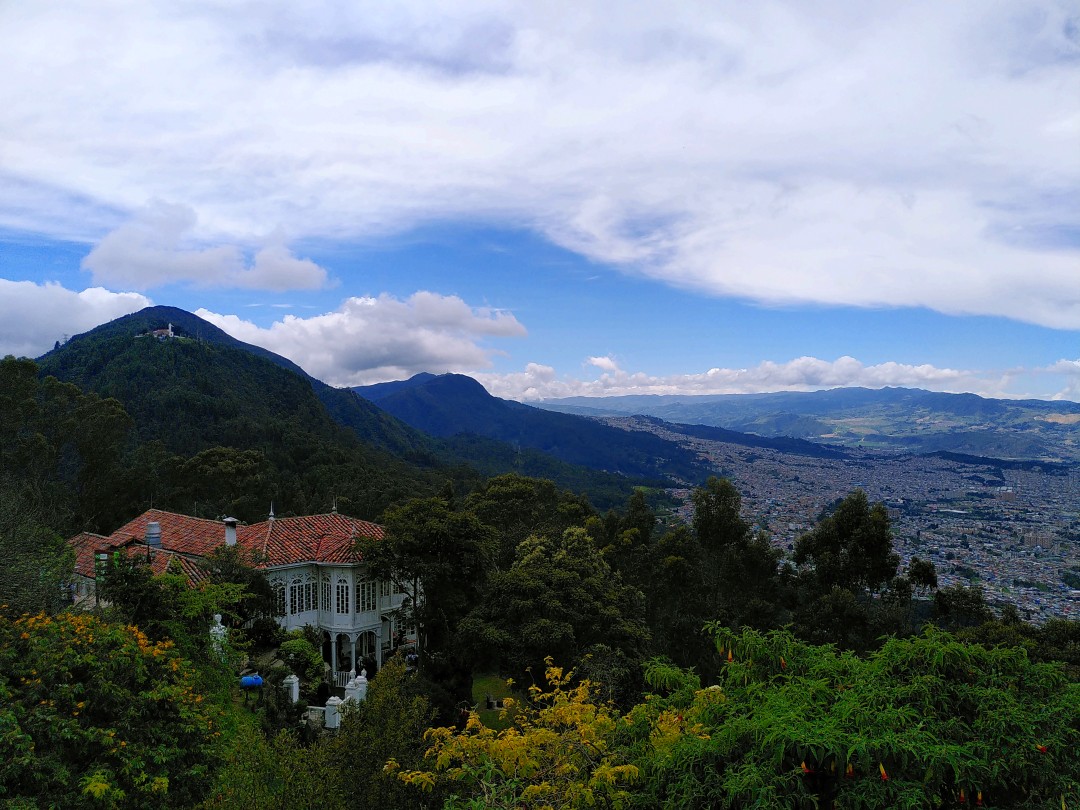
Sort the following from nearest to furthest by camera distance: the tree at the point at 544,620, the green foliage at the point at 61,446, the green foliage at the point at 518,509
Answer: the tree at the point at 544,620
the green foliage at the point at 518,509
the green foliage at the point at 61,446

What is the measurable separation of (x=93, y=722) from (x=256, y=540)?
13800 millimetres

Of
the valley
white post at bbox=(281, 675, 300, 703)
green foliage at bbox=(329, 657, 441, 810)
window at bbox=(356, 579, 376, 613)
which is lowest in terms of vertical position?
the valley

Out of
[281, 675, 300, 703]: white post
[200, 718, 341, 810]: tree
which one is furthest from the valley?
[200, 718, 341, 810]: tree

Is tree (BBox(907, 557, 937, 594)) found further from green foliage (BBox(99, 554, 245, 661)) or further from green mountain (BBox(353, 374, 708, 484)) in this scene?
green mountain (BBox(353, 374, 708, 484))

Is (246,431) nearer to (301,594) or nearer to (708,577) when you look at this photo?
(301,594)

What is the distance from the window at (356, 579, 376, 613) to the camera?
20.2 metres

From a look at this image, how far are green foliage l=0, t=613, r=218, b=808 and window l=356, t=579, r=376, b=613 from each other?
11.7m

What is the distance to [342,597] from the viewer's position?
20094mm

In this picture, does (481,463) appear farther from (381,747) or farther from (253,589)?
(381,747)

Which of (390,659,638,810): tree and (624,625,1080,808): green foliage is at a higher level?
(624,625,1080,808): green foliage

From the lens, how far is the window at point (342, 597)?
20.0 m

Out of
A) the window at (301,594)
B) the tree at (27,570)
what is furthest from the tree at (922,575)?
the tree at (27,570)

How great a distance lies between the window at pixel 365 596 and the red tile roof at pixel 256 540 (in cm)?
103

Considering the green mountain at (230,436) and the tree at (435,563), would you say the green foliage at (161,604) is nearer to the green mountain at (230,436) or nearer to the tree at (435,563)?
the tree at (435,563)
